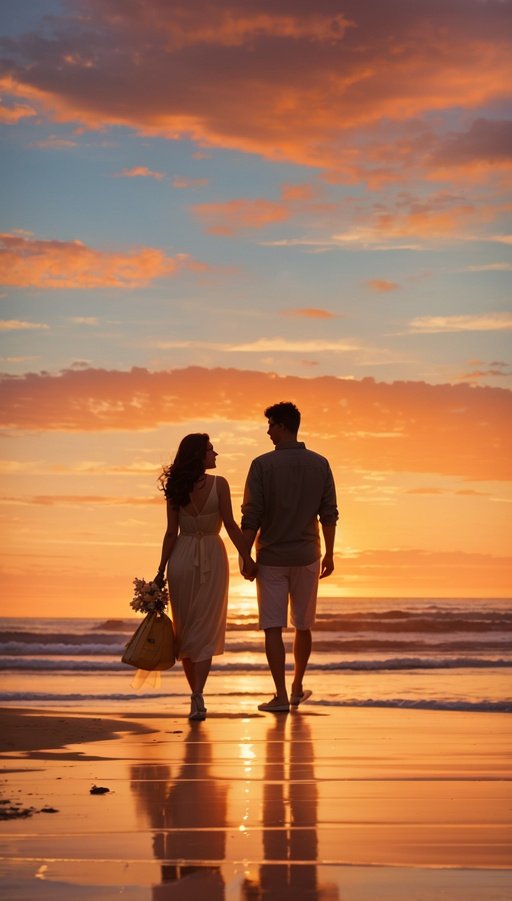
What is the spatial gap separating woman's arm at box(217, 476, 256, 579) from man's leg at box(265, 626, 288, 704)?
448 millimetres

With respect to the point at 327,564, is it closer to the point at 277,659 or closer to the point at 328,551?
the point at 328,551

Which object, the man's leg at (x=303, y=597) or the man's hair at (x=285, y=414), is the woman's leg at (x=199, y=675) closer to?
the man's leg at (x=303, y=597)

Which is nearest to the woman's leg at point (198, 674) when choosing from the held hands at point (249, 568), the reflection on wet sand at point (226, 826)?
the held hands at point (249, 568)

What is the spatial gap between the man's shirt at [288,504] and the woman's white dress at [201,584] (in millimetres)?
438

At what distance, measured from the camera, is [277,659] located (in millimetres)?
8570

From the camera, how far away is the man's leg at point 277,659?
853 centimetres

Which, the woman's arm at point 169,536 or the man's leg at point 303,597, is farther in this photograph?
the man's leg at point 303,597

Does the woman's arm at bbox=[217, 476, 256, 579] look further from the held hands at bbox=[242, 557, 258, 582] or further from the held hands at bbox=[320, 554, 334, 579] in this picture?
the held hands at bbox=[320, 554, 334, 579]

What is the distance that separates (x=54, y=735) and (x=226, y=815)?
3.03 metres

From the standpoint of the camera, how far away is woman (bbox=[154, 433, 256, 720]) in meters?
8.38

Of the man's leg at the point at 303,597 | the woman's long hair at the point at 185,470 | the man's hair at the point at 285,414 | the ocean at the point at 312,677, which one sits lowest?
the ocean at the point at 312,677

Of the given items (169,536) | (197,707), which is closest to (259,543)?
(169,536)

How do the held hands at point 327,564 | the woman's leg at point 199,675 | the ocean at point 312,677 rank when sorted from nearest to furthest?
the woman's leg at point 199,675 < the held hands at point 327,564 < the ocean at point 312,677

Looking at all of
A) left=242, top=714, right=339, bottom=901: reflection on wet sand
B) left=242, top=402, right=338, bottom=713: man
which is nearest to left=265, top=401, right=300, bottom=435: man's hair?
left=242, top=402, right=338, bottom=713: man
